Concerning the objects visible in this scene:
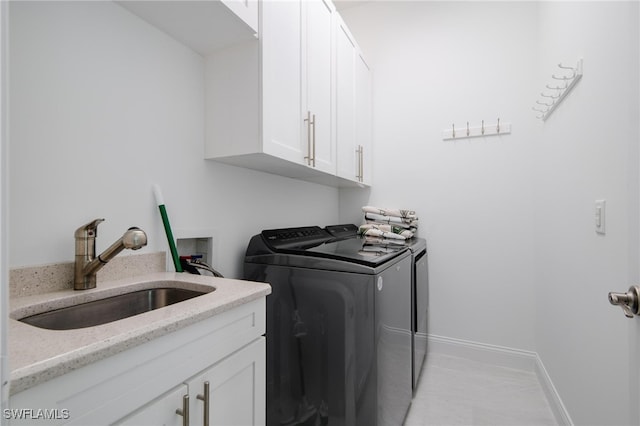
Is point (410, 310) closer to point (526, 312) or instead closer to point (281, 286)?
point (281, 286)

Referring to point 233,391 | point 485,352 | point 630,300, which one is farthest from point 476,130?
point 233,391

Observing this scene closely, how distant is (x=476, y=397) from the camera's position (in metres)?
1.98

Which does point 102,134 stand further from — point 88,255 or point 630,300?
point 630,300

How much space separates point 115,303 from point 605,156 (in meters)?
1.80

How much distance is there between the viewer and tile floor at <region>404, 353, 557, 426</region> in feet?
5.78

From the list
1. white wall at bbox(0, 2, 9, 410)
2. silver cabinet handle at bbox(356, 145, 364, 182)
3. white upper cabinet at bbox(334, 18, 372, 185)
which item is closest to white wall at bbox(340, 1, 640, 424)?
white upper cabinet at bbox(334, 18, 372, 185)

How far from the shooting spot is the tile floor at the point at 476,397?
1763mm

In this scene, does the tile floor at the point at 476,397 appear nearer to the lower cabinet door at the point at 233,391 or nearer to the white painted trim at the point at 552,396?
the white painted trim at the point at 552,396

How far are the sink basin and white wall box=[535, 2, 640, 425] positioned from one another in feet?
4.67

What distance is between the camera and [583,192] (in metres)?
1.35

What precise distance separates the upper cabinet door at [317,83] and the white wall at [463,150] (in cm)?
103

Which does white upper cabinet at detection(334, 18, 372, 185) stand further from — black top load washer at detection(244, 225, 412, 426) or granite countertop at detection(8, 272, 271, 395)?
granite countertop at detection(8, 272, 271, 395)

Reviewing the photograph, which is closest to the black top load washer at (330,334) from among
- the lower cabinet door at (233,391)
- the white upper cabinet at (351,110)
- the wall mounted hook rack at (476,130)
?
the lower cabinet door at (233,391)

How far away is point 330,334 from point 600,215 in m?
1.15
